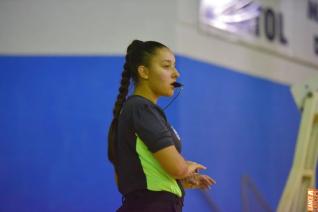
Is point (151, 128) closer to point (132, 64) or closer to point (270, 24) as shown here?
point (132, 64)

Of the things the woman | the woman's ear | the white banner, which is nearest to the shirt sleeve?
the woman

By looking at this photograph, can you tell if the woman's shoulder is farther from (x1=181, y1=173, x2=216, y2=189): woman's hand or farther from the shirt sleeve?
(x1=181, y1=173, x2=216, y2=189): woman's hand

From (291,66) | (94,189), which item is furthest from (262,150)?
(94,189)

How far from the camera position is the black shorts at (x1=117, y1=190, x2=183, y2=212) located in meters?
1.26

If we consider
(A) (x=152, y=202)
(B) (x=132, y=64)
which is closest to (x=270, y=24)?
(B) (x=132, y=64)

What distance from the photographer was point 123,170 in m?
1.32

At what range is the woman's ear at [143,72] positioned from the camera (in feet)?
4.52

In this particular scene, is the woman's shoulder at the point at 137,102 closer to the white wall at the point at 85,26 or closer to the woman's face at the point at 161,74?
the woman's face at the point at 161,74

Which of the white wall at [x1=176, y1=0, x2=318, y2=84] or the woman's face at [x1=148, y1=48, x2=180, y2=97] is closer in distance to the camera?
the woman's face at [x1=148, y1=48, x2=180, y2=97]

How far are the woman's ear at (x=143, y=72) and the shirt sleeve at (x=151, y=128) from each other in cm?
12

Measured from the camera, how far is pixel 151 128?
1249 millimetres

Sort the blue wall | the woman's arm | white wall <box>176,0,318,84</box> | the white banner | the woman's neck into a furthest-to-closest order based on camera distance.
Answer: the white banner
white wall <box>176,0,318,84</box>
the blue wall
the woman's neck
the woman's arm

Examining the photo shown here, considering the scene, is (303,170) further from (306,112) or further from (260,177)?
(260,177)

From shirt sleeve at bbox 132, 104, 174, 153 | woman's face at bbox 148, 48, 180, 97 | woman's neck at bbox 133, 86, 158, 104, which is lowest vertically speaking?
shirt sleeve at bbox 132, 104, 174, 153
